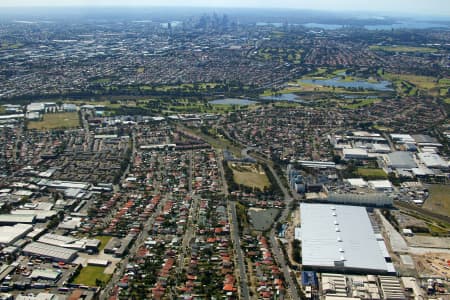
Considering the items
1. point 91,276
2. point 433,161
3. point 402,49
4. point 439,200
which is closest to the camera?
point 91,276

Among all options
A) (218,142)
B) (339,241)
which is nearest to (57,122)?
(218,142)

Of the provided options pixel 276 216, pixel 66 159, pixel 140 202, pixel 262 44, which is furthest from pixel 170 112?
pixel 262 44

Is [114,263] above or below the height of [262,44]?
below

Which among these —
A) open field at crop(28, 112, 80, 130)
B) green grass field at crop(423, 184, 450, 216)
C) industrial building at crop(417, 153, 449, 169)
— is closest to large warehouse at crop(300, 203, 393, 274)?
green grass field at crop(423, 184, 450, 216)

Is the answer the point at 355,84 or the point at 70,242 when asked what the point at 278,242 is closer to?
the point at 70,242

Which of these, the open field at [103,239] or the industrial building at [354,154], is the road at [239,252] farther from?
the industrial building at [354,154]

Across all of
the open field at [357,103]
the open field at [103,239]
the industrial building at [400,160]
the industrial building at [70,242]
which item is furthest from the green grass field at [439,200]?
the open field at [357,103]

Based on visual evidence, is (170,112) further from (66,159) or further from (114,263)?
(114,263)
